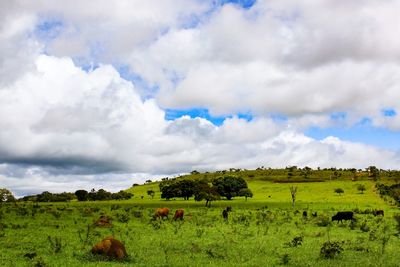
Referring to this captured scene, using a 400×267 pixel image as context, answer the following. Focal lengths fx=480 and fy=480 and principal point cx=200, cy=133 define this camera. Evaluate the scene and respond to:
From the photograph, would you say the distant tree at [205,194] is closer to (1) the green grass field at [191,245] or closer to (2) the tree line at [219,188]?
(2) the tree line at [219,188]

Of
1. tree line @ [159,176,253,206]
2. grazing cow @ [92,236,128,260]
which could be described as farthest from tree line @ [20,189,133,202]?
grazing cow @ [92,236,128,260]

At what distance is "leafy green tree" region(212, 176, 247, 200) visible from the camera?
111206 millimetres

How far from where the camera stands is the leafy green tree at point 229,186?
4378 inches

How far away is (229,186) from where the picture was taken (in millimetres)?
111438

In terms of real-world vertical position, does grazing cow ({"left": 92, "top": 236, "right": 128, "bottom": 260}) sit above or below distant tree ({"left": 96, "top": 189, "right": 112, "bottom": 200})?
Result: below

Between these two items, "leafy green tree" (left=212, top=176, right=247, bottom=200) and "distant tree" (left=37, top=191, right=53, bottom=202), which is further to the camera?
"distant tree" (left=37, top=191, right=53, bottom=202)

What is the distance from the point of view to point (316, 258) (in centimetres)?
2447

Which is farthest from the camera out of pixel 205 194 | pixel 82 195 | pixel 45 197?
pixel 82 195

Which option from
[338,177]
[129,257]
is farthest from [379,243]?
[338,177]

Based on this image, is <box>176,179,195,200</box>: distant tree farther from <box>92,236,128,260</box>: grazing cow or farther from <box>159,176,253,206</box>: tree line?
<box>92,236,128,260</box>: grazing cow

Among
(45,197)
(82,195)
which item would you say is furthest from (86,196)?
(45,197)

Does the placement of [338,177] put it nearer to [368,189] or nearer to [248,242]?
[368,189]

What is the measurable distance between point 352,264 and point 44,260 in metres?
14.5

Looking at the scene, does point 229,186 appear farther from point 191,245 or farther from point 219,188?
point 191,245
